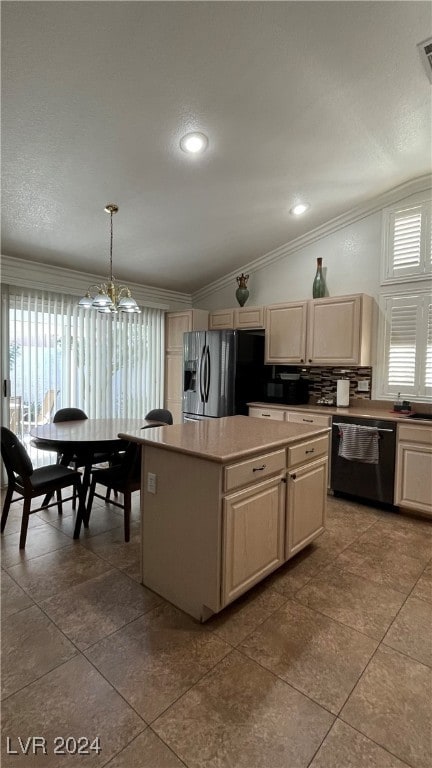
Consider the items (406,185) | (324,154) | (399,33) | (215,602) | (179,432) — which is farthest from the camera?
(406,185)

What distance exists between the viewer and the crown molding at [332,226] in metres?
3.70

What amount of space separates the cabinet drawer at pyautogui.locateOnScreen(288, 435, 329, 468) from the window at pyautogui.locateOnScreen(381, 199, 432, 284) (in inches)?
88.6

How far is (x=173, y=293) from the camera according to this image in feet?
17.7

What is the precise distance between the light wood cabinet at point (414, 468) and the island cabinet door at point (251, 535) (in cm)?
167

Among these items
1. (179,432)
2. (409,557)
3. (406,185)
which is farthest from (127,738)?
(406,185)

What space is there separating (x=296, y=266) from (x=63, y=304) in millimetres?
2860

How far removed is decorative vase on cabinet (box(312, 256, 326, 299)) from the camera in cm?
420

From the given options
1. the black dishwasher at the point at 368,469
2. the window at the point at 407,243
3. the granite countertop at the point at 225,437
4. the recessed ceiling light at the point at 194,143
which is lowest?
the black dishwasher at the point at 368,469

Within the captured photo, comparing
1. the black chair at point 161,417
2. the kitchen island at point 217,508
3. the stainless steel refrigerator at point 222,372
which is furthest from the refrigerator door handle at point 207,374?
the kitchen island at point 217,508

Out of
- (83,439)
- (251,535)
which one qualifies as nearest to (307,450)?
(251,535)

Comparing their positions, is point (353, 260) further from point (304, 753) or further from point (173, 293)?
point (304, 753)

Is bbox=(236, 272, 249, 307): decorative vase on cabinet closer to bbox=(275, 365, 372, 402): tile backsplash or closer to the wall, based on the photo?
the wall

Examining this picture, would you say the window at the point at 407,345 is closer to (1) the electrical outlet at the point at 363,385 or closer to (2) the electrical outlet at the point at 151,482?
(1) the electrical outlet at the point at 363,385

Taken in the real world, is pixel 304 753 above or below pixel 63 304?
below
